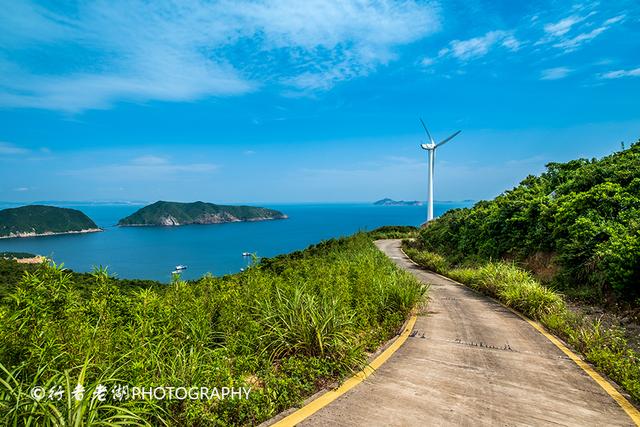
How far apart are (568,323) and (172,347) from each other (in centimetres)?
817

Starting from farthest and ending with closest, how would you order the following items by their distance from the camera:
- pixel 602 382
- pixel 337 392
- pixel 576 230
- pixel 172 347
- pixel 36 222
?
1. pixel 36 222
2. pixel 576 230
3. pixel 602 382
4. pixel 172 347
5. pixel 337 392

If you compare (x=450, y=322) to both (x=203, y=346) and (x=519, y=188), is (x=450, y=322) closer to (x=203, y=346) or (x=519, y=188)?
(x=203, y=346)

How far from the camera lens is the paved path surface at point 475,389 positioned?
386 centimetres

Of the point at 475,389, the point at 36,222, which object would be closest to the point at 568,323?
the point at 475,389

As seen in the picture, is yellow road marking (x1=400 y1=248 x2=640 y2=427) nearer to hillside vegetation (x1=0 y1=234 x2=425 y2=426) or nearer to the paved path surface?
the paved path surface

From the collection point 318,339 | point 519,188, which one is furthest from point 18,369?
point 519,188

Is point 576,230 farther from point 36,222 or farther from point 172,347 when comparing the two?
point 36,222

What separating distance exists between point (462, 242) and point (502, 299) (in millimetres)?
13342

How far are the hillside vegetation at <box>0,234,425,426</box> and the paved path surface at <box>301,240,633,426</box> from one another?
64 centimetres

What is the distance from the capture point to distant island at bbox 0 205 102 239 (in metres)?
175

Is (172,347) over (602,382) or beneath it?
over

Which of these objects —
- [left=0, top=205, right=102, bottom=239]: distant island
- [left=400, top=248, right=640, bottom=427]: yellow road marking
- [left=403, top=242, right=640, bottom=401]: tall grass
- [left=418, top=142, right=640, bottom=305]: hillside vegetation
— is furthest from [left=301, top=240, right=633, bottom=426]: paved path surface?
[left=0, top=205, right=102, bottom=239]: distant island

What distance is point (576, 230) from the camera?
12.3 meters

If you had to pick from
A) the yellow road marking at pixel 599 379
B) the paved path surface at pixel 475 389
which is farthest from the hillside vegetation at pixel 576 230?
→ the paved path surface at pixel 475 389
